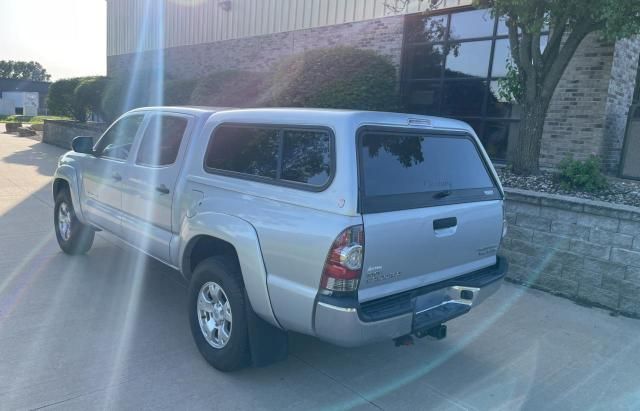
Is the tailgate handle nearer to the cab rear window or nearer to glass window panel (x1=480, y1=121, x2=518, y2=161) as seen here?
the cab rear window

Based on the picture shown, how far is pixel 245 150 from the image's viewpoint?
3.55 m

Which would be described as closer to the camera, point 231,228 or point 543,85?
point 231,228

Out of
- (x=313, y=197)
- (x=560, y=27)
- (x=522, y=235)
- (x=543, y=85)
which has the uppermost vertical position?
(x=560, y=27)

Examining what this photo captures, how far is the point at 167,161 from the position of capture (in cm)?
421

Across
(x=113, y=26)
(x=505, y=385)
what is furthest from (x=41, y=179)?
(x=113, y=26)

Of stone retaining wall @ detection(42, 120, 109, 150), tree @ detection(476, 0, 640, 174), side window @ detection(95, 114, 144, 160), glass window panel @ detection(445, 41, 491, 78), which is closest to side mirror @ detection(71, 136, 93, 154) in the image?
side window @ detection(95, 114, 144, 160)

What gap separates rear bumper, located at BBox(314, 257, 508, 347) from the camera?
277cm

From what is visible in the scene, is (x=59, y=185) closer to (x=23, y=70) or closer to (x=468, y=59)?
(x=468, y=59)

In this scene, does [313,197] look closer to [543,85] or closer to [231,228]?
[231,228]

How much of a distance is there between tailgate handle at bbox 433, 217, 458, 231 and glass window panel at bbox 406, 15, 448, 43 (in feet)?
29.2

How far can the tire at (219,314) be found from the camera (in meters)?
3.28

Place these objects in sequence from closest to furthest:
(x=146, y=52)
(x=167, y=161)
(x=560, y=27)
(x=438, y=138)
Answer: (x=438, y=138) < (x=167, y=161) < (x=560, y=27) < (x=146, y=52)

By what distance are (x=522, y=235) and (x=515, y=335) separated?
1593 millimetres

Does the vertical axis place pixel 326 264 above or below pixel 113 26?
below
